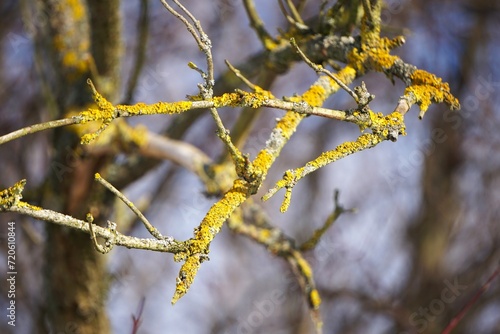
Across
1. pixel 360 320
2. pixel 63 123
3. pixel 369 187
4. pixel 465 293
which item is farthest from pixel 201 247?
pixel 369 187

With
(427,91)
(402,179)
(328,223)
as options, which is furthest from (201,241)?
(402,179)

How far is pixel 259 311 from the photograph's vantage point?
6.03 meters

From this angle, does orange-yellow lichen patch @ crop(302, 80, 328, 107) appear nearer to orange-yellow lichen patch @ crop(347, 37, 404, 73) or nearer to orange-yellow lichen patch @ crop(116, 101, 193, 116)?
orange-yellow lichen patch @ crop(347, 37, 404, 73)

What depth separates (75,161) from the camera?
109 inches

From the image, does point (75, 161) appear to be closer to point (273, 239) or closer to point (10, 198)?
point (273, 239)

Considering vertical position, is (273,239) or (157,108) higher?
(273,239)

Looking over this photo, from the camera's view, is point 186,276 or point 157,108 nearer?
point 186,276

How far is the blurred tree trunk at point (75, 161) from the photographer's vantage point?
107 inches

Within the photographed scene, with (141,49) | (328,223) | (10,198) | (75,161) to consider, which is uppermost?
(141,49)

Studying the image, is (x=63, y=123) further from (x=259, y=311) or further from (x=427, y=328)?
(x=259, y=311)

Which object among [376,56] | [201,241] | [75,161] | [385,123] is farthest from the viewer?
[75,161]

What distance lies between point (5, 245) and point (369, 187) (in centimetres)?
416

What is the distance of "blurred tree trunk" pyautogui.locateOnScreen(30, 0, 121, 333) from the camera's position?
2715mm

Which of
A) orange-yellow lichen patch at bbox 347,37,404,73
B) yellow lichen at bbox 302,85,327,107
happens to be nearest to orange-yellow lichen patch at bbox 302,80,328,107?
yellow lichen at bbox 302,85,327,107
